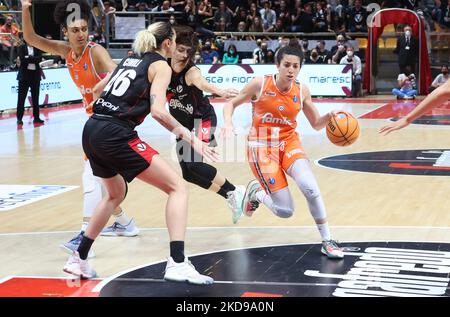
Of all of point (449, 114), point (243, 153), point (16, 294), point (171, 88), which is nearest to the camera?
point (16, 294)

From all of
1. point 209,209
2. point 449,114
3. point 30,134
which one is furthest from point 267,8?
point 209,209

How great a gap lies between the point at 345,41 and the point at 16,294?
2042 cm

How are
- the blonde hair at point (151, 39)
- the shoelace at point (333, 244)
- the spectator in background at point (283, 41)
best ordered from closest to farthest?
the blonde hair at point (151, 39)
the shoelace at point (333, 244)
the spectator in background at point (283, 41)

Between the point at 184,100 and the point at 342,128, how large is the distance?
6.25ft

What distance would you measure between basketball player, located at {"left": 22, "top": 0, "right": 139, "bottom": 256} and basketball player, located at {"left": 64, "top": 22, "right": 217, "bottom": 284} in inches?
43.3

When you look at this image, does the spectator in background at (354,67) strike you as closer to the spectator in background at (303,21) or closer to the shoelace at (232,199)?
the spectator in background at (303,21)

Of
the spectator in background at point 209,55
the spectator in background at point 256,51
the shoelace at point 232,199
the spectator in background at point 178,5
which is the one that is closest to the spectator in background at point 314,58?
the spectator in background at point 256,51

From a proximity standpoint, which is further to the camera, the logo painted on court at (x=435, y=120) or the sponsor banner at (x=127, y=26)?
the sponsor banner at (x=127, y=26)

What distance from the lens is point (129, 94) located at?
6047 millimetres

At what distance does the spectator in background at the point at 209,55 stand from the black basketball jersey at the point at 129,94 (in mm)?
19231

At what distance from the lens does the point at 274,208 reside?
748 cm

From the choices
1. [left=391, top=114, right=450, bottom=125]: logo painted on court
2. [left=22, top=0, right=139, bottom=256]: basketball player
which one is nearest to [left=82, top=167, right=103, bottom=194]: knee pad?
[left=22, top=0, right=139, bottom=256]: basketball player

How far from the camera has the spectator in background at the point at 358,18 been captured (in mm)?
26828
